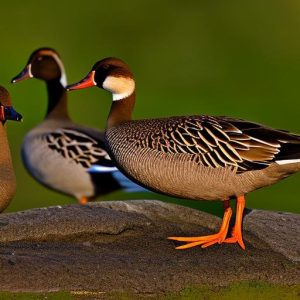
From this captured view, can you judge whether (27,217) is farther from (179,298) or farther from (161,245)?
(179,298)

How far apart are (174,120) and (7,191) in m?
1.24

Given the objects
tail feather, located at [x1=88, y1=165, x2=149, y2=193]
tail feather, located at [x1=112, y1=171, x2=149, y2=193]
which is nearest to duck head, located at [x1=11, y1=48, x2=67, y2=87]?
tail feather, located at [x1=88, y1=165, x2=149, y2=193]

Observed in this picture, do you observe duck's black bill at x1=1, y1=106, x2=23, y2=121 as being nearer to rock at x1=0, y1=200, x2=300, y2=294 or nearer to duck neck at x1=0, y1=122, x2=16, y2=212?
duck neck at x1=0, y1=122, x2=16, y2=212

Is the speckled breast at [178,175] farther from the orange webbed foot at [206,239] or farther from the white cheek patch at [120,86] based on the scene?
the white cheek patch at [120,86]

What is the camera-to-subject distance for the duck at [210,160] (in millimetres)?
7402

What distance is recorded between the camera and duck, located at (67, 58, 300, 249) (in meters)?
7.40

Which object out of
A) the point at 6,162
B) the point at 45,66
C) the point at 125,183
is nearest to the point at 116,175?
the point at 125,183

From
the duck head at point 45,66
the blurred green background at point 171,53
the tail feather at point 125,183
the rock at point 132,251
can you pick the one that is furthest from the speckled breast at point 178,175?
the blurred green background at point 171,53

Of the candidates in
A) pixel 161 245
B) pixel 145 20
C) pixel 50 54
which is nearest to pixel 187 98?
pixel 145 20

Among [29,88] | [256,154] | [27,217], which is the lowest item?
[29,88]

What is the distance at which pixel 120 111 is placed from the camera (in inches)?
320

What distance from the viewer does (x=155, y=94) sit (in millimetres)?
17094

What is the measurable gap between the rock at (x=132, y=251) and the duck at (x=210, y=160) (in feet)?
0.71

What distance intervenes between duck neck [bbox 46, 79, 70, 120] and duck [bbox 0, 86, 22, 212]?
3.98m
